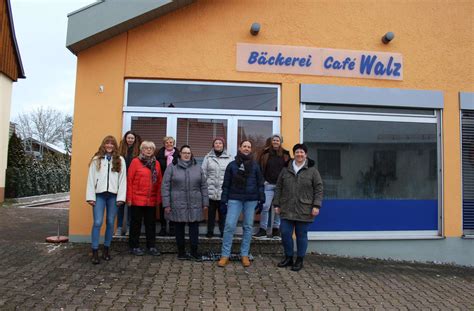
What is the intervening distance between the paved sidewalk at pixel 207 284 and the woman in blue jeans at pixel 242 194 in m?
0.35

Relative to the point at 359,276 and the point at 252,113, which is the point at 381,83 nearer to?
the point at 252,113

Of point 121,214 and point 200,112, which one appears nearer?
point 121,214

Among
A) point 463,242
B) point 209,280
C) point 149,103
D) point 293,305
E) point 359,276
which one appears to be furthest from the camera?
point 463,242

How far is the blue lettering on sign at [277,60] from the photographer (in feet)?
24.1

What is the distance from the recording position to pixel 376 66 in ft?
25.0

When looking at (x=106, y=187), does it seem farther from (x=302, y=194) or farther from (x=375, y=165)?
(x=375, y=165)

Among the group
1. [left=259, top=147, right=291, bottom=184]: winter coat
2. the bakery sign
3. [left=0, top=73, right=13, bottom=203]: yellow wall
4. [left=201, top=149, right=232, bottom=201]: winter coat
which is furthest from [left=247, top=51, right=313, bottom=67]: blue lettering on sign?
[left=0, top=73, right=13, bottom=203]: yellow wall

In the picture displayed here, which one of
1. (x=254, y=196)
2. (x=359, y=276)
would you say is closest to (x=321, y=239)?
(x=359, y=276)

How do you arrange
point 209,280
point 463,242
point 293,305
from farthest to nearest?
point 463,242 → point 209,280 → point 293,305

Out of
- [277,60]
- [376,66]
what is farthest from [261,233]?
[376,66]

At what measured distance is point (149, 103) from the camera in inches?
284

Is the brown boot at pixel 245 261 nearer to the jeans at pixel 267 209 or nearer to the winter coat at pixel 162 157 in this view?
the jeans at pixel 267 209

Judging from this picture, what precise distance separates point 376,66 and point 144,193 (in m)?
4.78

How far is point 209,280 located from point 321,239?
273 cm
